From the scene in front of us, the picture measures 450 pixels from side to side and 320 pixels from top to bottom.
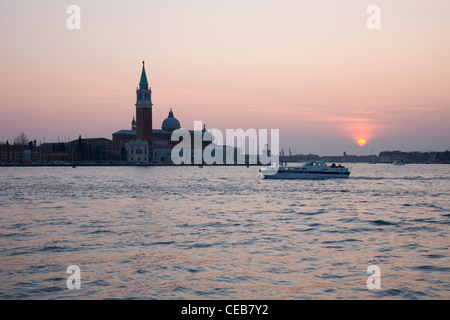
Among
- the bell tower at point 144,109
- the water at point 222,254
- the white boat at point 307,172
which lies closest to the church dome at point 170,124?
the bell tower at point 144,109

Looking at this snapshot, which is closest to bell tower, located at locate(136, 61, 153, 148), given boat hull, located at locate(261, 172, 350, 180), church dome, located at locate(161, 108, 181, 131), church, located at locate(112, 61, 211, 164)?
church, located at locate(112, 61, 211, 164)

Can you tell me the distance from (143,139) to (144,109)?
1009cm

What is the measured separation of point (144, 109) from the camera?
151750mm

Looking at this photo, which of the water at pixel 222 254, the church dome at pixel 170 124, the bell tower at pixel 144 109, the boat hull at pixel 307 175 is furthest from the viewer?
the church dome at pixel 170 124

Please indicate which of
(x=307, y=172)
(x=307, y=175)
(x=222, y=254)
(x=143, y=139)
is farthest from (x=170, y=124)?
(x=222, y=254)

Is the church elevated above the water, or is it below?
above

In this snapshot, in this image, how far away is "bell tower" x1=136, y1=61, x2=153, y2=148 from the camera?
498ft

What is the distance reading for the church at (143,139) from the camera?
153 m

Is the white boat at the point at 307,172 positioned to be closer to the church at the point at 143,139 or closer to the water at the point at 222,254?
the water at the point at 222,254

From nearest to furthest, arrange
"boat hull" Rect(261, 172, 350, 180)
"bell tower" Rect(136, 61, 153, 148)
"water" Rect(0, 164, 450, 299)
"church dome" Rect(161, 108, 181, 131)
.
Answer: "water" Rect(0, 164, 450, 299), "boat hull" Rect(261, 172, 350, 180), "bell tower" Rect(136, 61, 153, 148), "church dome" Rect(161, 108, 181, 131)

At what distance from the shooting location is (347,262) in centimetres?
1320

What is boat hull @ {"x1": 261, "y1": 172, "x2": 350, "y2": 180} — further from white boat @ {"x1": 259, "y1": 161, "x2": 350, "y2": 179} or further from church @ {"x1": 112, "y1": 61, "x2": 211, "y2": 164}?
church @ {"x1": 112, "y1": 61, "x2": 211, "y2": 164}

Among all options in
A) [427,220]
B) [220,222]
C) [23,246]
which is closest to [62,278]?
[23,246]
